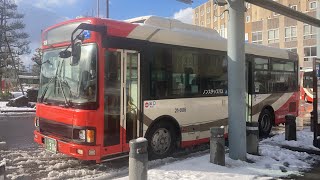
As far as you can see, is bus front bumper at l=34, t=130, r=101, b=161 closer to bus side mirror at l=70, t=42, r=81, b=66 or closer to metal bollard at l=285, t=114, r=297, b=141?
bus side mirror at l=70, t=42, r=81, b=66

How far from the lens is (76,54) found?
718cm

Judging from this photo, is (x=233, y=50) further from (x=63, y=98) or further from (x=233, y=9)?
(x=63, y=98)

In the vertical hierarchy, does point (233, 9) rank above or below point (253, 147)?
above

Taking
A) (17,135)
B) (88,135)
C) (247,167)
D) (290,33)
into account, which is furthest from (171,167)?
(290,33)

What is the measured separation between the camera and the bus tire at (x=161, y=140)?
28.0 ft

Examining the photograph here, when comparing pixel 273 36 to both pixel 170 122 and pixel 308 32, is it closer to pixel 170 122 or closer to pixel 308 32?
pixel 308 32

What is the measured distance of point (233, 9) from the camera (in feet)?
27.6

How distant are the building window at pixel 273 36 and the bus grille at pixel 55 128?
61.9 m

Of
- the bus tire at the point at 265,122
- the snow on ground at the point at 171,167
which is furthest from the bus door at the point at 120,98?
the bus tire at the point at 265,122

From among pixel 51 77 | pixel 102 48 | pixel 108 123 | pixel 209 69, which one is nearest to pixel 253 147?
pixel 209 69

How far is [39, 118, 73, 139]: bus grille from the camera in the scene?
7.43 metres

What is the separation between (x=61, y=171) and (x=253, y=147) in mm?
4530

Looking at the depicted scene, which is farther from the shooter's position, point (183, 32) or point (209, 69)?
point (209, 69)

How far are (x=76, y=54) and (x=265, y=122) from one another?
26.4 feet
